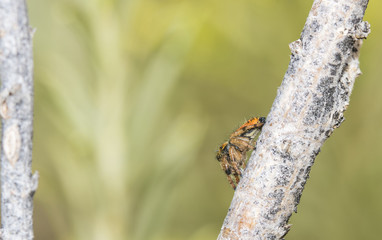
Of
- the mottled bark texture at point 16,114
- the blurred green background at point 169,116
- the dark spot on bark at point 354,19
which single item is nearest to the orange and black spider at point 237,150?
the blurred green background at point 169,116

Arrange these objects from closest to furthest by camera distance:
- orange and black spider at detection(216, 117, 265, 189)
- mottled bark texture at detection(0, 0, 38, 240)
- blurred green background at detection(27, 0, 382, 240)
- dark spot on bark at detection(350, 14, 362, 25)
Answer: mottled bark texture at detection(0, 0, 38, 240), dark spot on bark at detection(350, 14, 362, 25), orange and black spider at detection(216, 117, 265, 189), blurred green background at detection(27, 0, 382, 240)

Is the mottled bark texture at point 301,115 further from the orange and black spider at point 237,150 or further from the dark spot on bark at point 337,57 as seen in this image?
the orange and black spider at point 237,150

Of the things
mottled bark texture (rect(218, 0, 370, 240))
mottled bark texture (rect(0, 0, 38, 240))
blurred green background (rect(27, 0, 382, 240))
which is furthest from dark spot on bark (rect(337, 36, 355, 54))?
blurred green background (rect(27, 0, 382, 240))

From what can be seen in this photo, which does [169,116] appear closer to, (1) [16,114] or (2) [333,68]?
(2) [333,68]

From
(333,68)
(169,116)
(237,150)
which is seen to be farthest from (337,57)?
(169,116)

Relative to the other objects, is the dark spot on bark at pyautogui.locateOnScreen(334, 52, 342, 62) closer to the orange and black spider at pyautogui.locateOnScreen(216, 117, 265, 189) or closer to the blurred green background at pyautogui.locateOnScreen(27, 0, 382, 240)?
the orange and black spider at pyautogui.locateOnScreen(216, 117, 265, 189)

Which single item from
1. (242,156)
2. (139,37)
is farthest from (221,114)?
(242,156)
